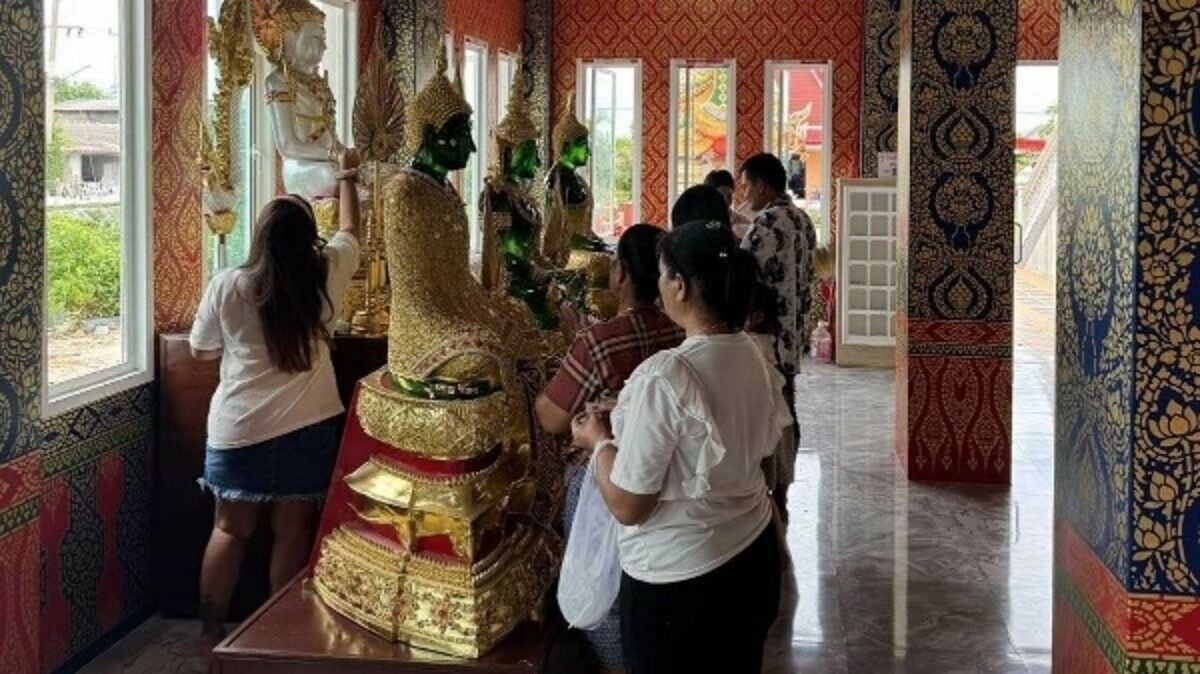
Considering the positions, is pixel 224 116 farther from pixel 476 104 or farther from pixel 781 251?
pixel 476 104

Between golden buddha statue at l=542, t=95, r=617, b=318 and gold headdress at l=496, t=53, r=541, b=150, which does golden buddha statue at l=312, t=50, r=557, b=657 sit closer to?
gold headdress at l=496, t=53, r=541, b=150

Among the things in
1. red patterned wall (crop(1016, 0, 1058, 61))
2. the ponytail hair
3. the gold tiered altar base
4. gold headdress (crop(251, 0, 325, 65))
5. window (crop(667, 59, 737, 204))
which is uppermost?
red patterned wall (crop(1016, 0, 1058, 61))

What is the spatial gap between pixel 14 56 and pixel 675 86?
430 inches

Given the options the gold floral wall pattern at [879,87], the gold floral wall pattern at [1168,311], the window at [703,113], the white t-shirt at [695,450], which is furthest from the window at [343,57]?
the gold floral wall pattern at [879,87]

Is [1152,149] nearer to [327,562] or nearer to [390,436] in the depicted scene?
[390,436]

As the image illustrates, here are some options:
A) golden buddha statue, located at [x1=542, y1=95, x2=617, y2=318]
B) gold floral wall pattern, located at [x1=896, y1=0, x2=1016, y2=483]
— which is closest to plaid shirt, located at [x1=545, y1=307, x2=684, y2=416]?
golden buddha statue, located at [x1=542, y1=95, x2=617, y2=318]

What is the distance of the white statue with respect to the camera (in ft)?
18.6

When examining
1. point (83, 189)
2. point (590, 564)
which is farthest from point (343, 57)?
point (590, 564)

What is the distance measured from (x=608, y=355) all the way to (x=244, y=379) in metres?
1.61

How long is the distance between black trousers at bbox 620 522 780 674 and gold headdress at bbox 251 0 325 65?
3.32 meters

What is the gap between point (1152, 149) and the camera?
2699mm

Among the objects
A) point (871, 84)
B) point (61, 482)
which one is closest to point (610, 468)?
point (61, 482)

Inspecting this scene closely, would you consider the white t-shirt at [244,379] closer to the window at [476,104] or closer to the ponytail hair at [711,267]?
the ponytail hair at [711,267]

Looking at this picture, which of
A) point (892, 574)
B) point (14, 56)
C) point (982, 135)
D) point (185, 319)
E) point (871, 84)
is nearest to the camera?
point (14, 56)
